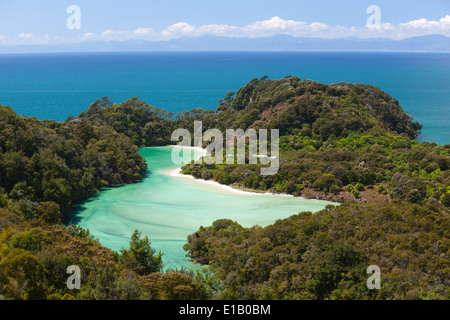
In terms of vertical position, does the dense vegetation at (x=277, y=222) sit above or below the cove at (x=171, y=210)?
above

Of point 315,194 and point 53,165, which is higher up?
point 53,165

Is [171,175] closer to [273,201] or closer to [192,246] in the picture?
[273,201]

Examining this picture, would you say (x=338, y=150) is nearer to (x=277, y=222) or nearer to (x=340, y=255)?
(x=277, y=222)

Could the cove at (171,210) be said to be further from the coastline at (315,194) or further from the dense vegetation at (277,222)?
the dense vegetation at (277,222)

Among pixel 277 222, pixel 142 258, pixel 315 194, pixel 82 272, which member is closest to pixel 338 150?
pixel 315 194

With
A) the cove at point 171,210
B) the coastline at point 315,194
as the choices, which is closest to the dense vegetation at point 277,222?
the coastline at point 315,194

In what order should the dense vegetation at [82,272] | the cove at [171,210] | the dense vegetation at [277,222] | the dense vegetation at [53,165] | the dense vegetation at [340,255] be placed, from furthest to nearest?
1. the dense vegetation at [53,165]
2. the cove at [171,210]
3. the dense vegetation at [340,255]
4. the dense vegetation at [277,222]
5. the dense vegetation at [82,272]
